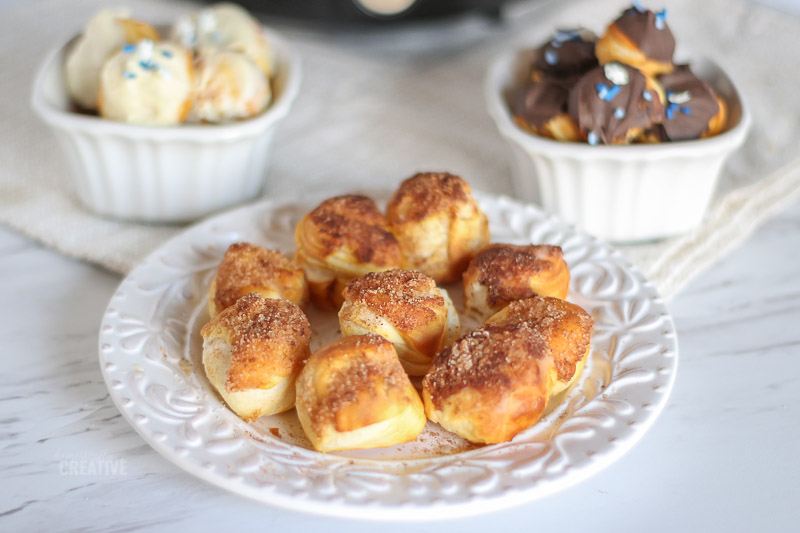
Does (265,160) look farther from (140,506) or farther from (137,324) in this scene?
(140,506)

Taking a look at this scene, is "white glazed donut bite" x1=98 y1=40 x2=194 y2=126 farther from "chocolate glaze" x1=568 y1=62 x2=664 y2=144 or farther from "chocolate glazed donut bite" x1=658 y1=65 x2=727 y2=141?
"chocolate glazed donut bite" x1=658 y1=65 x2=727 y2=141

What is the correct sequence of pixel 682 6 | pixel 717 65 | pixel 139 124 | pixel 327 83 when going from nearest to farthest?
pixel 139 124
pixel 717 65
pixel 327 83
pixel 682 6

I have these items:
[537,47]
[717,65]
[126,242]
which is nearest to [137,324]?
[126,242]

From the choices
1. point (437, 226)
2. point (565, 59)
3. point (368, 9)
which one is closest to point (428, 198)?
point (437, 226)

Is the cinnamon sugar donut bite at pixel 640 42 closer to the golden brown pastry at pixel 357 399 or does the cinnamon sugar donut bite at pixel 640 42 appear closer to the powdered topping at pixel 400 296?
the powdered topping at pixel 400 296

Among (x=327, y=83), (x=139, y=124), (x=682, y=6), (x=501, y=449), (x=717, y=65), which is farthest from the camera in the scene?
(x=682, y=6)

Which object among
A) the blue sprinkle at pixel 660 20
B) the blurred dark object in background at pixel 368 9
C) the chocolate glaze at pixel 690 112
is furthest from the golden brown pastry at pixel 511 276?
the blurred dark object in background at pixel 368 9
